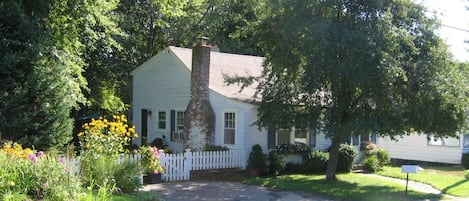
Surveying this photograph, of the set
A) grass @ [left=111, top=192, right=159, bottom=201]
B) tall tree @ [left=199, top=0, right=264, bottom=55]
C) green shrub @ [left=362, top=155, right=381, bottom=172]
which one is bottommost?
green shrub @ [left=362, top=155, right=381, bottom=172]

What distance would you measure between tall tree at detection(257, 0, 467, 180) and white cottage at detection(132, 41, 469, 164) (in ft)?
6.24

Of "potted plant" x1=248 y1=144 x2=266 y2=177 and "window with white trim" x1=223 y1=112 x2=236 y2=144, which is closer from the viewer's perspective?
"potted plant" x1=248 y1=144 x2=266 y2=177

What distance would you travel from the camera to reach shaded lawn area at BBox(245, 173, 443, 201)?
1484 cm

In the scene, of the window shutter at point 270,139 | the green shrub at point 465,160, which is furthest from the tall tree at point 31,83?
the green shrub at point 465,160

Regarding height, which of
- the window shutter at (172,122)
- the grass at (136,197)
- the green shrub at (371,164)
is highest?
the window shutter at (172,122)

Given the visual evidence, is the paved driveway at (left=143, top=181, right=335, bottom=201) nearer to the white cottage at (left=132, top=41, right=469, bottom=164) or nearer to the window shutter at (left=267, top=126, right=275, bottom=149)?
the white cottage at (left=132, top=41, right=469, bottom=164)

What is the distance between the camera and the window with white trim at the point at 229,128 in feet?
65.6

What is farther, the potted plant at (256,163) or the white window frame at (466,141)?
the white window frame at (466,141)

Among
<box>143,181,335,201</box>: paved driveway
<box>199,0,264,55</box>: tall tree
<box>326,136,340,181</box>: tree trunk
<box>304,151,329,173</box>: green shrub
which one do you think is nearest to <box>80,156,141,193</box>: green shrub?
<box>143,181,335,201</box>: paved driveway

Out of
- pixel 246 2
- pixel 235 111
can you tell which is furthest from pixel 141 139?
pixel 246 2

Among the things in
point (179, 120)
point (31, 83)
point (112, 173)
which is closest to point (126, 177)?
point (112, 173)

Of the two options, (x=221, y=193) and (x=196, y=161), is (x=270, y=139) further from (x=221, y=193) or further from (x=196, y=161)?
(x=221, y=193)

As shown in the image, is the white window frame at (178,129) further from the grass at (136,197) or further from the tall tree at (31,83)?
the grass at (136,197)

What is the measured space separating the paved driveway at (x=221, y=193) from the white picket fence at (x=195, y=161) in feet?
2.38
